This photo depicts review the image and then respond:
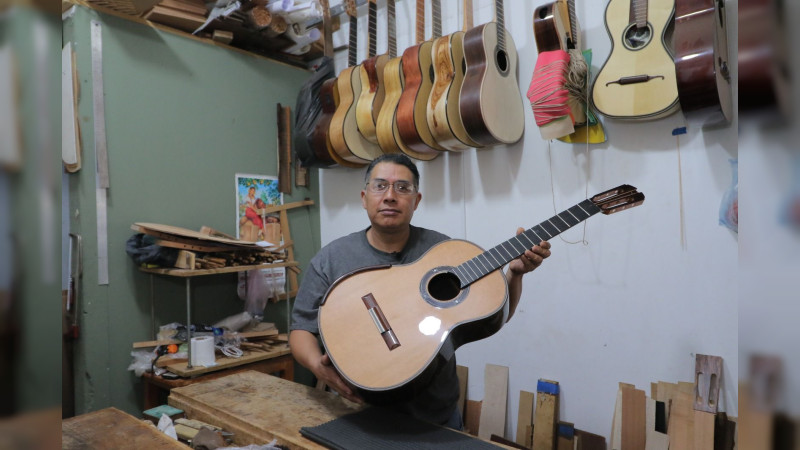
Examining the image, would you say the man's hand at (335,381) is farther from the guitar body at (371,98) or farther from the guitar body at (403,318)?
the guitar body at (371,98)

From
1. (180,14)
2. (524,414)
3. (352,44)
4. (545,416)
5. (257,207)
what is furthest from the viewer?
(257,207)

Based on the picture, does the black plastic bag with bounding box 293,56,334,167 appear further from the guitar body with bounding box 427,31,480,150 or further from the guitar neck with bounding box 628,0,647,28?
the guitar neck with bounding box 628,0,647,28

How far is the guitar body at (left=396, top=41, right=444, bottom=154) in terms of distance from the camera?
2723 millimetres

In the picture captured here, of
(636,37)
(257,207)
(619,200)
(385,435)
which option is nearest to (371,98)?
(257,207)

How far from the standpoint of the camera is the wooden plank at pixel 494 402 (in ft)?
8.93

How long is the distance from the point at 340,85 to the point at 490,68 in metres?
1.15

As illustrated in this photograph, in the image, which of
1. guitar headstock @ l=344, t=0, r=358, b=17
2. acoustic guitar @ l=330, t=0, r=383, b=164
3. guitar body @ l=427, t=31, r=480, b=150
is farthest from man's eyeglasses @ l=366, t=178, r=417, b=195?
guitar headstock @ l=344, t=0, r=358, b=17

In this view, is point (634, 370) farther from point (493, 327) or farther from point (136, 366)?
point (136, 366)

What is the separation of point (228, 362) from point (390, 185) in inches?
59.0

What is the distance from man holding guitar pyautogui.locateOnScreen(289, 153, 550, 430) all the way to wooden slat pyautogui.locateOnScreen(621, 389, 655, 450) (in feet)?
3.19

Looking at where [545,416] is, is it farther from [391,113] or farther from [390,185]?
[391,113]

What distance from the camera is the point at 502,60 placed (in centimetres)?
261

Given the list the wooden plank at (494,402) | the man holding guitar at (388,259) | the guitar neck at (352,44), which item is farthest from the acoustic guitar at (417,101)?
the wooden plank at (494,402)

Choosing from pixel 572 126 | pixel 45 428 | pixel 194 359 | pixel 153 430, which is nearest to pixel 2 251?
pixel 45 428
